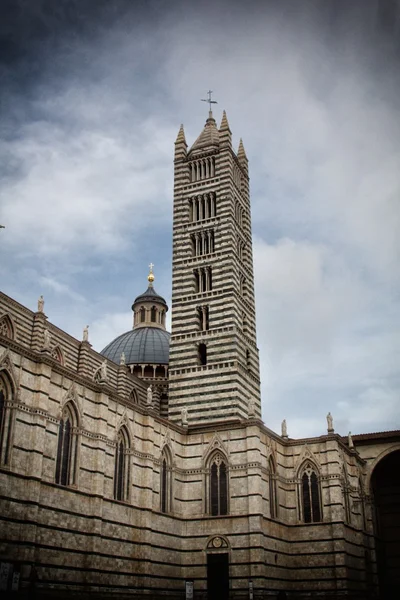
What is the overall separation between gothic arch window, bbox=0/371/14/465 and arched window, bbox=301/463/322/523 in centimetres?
1940

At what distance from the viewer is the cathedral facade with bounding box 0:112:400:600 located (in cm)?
2769

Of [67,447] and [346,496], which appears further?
[346,496]

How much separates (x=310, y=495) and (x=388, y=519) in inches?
454

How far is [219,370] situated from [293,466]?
8.31 meters

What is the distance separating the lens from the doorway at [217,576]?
35.1m

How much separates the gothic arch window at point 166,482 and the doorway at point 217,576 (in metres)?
3.46

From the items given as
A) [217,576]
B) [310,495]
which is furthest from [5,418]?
[310,495]

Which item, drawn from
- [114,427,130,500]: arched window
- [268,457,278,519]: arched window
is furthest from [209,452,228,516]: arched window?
[114,427,130,500]: arched window

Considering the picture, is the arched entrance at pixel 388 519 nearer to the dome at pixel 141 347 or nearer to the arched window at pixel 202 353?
the arched window at pixel 202 353

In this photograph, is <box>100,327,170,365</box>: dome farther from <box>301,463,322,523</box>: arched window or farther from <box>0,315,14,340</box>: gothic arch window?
<box>301,463,322,523</box>: arched window

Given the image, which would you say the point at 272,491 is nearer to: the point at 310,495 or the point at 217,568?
the point at 310,495

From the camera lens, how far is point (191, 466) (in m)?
38.4

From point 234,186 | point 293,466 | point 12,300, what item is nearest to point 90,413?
point 12,300

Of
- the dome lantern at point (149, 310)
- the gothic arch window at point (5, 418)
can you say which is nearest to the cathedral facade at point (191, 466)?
the gothic arch window at point (5, 418)
